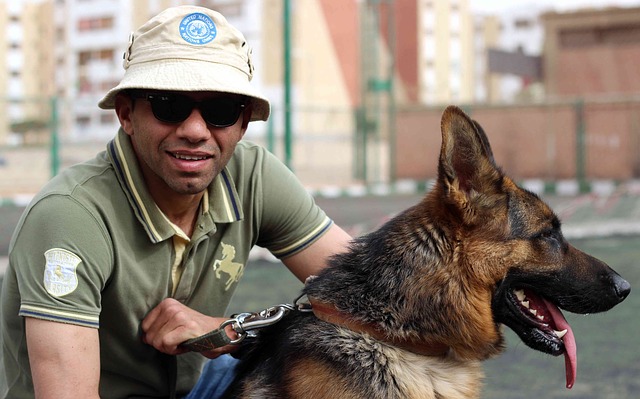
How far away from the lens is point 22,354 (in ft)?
9.98

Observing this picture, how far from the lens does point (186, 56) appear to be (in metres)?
2.99

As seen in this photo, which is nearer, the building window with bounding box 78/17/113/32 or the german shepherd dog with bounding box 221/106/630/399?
the german shepherd dog with bounding box 221/106/630/399

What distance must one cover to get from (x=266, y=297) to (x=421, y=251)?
5.19 meters

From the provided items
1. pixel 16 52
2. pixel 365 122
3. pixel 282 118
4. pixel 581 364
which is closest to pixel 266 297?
pixel 581 364

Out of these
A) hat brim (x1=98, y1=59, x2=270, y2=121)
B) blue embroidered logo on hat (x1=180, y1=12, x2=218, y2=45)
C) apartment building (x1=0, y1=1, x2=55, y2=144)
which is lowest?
hat brim (x1=98, y1=59, x2=270, y2=121)

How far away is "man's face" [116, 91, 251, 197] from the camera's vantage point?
3025 mm

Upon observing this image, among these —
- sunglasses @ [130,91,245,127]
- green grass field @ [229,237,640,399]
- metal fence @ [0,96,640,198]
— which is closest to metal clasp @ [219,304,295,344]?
sunglasses @ [130,91,245,127]

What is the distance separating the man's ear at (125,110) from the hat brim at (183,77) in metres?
0.04

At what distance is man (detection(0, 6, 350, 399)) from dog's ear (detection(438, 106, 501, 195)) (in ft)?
2.42

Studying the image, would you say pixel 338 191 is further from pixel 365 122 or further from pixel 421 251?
pixel 421 251

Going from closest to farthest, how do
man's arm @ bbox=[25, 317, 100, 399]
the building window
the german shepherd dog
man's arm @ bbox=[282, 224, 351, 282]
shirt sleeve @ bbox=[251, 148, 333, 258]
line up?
man's arm @ bbox=[25, 317, 100, 399] → the german shepherd dog → shirt sleeve @ bbox=[251, 148, 333, 258] → man's arm @ bbox=[282, 224, 351, 282] → the building window

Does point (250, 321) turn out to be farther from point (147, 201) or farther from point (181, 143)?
point (181, 143)

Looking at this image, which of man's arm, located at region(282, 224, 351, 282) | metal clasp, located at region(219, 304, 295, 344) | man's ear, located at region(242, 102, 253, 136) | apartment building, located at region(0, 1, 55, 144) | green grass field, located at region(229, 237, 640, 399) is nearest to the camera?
metal clasp, located at region(219, 304, 295, 344)

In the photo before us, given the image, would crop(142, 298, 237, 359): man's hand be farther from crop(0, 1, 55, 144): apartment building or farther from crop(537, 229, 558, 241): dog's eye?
crop(0, 1, 55, 144): apartment building
